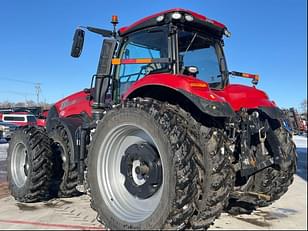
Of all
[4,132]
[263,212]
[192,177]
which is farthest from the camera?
[4,132]

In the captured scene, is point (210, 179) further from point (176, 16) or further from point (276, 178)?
point (176, 16)

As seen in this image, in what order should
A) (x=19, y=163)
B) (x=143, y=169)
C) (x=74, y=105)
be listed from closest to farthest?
(x=143, y=169) → (x=19, y=163) → (x=74, y=105)

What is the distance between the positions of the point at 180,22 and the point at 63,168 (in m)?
2.88

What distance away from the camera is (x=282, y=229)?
4.10m

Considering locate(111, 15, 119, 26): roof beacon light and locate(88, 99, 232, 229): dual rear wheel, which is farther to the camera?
locate(111, 15, 119, 26): roof beacon light

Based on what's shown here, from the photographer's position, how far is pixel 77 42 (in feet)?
16.9

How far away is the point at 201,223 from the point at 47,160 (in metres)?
2.79

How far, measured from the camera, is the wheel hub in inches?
149

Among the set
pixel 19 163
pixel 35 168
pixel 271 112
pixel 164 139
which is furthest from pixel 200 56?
pixel 19 163

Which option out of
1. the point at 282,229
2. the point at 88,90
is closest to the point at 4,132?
the point at 88,90

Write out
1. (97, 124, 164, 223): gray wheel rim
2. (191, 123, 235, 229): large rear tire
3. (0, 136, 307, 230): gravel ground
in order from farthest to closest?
(0, 136, 307, 230): gravel ground, (97, 124, 164, 223): gray wheel rim, (191, 123, 235, 229): large rear tire

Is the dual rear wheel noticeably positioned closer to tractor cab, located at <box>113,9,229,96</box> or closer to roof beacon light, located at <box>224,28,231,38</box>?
tractor cab, located at <box>113,9,229,96</box>

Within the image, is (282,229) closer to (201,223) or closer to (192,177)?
(201,223)

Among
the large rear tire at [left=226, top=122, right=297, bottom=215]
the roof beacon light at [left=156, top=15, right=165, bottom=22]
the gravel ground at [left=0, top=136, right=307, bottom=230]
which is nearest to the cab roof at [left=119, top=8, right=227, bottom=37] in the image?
the roof beacon light at [left=156, top=15, right=165, bottom=22]
